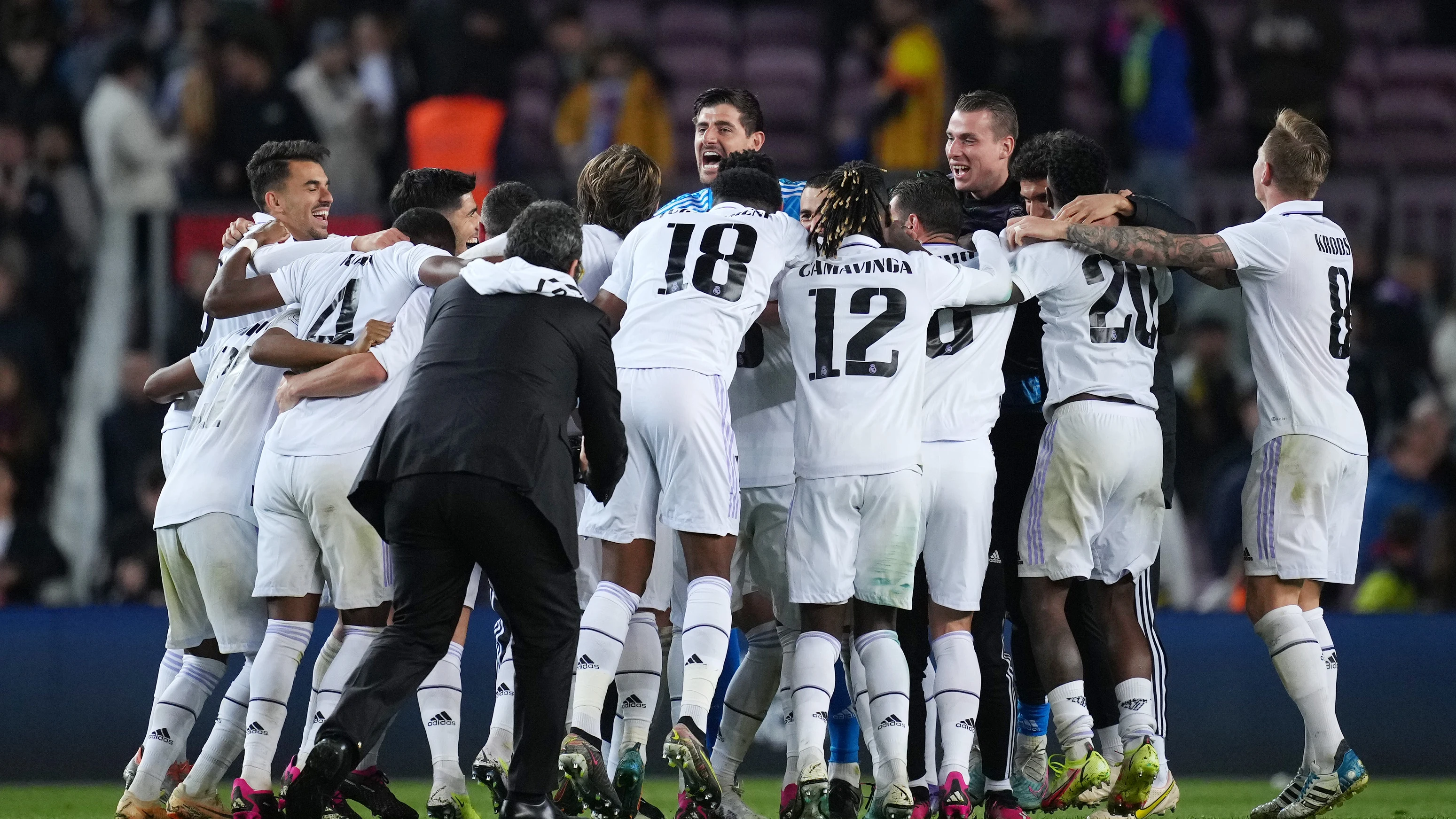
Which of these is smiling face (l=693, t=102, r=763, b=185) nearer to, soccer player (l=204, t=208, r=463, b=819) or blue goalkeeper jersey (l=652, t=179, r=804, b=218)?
blue goalkeeper jersey (l=652, t=179, r=804, b=218)

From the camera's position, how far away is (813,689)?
789 cm

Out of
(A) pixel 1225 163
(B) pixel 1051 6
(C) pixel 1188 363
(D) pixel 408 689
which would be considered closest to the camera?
(D) pixel 408 689

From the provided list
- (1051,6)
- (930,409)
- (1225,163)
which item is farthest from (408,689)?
(1051,6)

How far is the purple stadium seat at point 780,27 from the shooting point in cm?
1870

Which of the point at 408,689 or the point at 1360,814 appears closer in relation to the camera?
the point at 408,689

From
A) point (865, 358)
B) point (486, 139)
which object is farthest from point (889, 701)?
point (486, 139)

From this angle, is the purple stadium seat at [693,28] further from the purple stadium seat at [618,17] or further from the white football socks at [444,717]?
the white football socks at [444,717]

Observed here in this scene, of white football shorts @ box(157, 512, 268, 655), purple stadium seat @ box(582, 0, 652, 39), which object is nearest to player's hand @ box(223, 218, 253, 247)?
white football shorts @ box(157, 512, 268, 655)

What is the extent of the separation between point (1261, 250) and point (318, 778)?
15.5 ft

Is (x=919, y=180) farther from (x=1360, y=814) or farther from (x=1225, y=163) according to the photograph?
(x=1225, y=163)

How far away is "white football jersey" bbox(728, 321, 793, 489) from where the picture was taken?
8477mm

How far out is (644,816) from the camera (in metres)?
8.95

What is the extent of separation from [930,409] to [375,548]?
256cm

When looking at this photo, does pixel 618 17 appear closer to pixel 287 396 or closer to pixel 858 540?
pixel 287 396
